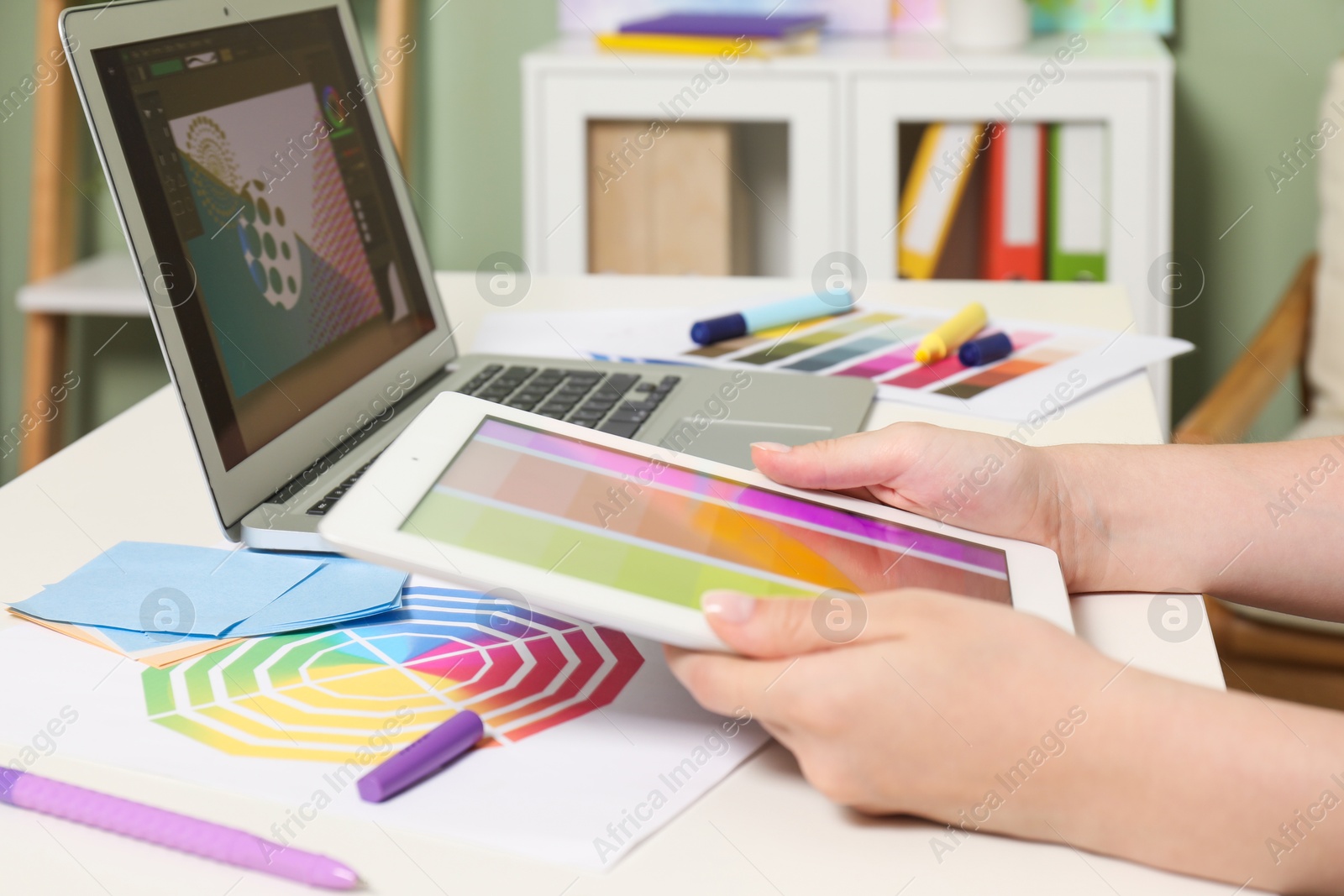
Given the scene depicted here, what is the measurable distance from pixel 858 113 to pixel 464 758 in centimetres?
148

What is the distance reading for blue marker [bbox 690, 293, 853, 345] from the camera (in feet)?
3.34

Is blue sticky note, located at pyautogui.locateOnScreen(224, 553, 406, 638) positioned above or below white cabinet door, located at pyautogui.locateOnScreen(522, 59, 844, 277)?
below

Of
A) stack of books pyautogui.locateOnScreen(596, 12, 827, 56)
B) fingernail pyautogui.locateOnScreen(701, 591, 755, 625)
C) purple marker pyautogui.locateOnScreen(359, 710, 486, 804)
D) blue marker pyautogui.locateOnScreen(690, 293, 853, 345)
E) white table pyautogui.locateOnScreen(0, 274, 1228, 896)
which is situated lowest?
white table pyautogui.locateOnScreen(0, 274, 1228, 896)

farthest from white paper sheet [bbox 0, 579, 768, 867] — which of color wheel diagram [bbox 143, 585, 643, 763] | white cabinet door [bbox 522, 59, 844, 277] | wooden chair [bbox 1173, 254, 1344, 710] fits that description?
white cabinet door [bbox 522, 59, 844, 277]

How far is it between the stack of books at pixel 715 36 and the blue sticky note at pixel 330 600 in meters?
1.34

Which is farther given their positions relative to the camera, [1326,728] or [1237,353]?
[1237,353]

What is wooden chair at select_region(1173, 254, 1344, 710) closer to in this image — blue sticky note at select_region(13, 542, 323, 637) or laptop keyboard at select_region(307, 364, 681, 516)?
laptop keyboard at select_region(307, 364, 681, 516)

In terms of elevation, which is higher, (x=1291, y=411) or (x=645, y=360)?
(x=645, y=360)

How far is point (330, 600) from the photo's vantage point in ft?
2.00

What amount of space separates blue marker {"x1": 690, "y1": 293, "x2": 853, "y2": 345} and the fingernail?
1.84ft

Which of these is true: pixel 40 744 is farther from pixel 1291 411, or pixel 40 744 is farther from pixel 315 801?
pixel 1291 411

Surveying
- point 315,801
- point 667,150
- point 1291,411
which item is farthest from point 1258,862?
point 1291,411

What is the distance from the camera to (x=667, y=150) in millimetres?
1864

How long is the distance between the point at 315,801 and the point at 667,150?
1.53 metres
